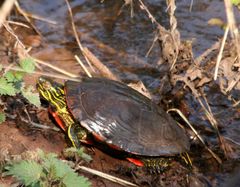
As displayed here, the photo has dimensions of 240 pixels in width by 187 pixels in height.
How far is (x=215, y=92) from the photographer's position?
462 cm

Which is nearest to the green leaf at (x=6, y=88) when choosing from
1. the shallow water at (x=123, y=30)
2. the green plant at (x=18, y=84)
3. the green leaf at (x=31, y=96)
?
the green plant at (x=18, y=84)

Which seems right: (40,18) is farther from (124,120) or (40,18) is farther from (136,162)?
(136,162)

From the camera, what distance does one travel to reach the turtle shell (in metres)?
3.30

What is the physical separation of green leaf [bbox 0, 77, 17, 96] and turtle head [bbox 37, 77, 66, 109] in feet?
1.88

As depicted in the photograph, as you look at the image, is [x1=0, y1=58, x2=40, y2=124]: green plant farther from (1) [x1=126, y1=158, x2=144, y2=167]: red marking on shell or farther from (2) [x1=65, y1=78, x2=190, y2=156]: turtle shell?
(1) [x1=126, y1=158, x2=144, y2=167]: red marking on shell

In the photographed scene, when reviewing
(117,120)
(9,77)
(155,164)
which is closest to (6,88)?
(9,77)

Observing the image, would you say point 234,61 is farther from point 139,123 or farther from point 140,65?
point 140,65

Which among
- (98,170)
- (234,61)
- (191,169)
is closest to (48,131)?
(98,170)

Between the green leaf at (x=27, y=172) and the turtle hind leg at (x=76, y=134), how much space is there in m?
0.93

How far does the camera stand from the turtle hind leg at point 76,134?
10.9 feet

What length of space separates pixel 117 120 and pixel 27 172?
113cm

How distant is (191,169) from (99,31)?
9.08 ft

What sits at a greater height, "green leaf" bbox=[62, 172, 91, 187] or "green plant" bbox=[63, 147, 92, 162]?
"green leaf" bbox=[62, 172, 91, 187]

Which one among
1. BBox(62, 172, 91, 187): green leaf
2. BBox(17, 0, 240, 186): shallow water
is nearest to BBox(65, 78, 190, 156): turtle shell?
BBox(62, 172, 91, 187): green leaf
